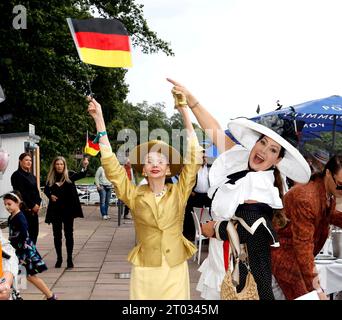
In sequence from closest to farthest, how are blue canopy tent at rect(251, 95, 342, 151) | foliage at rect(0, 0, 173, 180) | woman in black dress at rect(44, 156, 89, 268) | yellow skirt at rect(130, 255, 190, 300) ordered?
yellow skirt at rect(130, 255, 190, 300) → blue canopy tent at rect(251, 95, 342, 151) → woman in black dress at rect(44, 156, 89, 268) → foliage at rect(0, 0, 173, 180)

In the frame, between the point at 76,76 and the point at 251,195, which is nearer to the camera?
the point at 251,195

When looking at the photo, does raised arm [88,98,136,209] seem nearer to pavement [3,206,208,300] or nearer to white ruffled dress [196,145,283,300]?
white ruffled dress [196,145,283,300]

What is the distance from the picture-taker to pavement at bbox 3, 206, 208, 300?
711 centimetres

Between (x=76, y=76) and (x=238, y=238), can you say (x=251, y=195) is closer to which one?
(x=238, y=238)

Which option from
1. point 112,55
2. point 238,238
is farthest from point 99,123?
point 238,238

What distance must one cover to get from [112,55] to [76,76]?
679 inches

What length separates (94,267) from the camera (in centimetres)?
898

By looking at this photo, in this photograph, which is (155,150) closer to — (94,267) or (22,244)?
(22,244)

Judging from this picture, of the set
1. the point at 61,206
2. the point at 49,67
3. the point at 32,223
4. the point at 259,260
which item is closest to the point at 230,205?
the point at 259,260

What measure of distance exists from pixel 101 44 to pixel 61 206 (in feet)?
16.6

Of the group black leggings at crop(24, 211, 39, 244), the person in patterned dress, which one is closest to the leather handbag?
the person in patterned dress

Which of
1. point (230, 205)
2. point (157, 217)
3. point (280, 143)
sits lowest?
point (157, 217)

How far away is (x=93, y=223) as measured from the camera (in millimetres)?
16109

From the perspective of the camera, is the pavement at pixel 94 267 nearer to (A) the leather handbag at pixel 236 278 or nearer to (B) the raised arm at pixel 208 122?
(B) the raised arm at pixel 208 122
